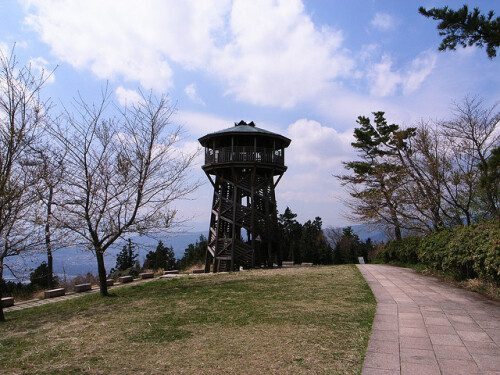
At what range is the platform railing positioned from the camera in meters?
19.0

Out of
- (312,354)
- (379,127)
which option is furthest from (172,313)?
(379,127)

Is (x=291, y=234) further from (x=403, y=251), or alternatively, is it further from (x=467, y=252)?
(x=467, y=252)

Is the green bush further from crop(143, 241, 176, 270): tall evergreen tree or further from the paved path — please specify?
crop(143, 241, 176, 270): tall evergreen tree

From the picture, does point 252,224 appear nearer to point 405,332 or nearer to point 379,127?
point 379,127

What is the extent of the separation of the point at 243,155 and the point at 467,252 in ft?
39.9

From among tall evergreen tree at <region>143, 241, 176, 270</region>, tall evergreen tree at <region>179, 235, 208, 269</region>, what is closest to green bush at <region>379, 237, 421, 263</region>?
tall evergreen tree at <region>179, 235, 208, 269</region>

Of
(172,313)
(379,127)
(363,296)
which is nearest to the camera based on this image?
(172,313)

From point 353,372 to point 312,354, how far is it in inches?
22.8

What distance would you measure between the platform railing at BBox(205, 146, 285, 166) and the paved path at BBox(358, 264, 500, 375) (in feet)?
39.2

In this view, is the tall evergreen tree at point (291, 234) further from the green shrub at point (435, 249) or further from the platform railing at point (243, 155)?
the green shrub at point (435, 249)

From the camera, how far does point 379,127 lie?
22016 millimetres

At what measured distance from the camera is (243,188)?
19.7m

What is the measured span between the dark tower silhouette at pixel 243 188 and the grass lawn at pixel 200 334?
1072cm

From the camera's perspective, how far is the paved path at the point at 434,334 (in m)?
3.82
